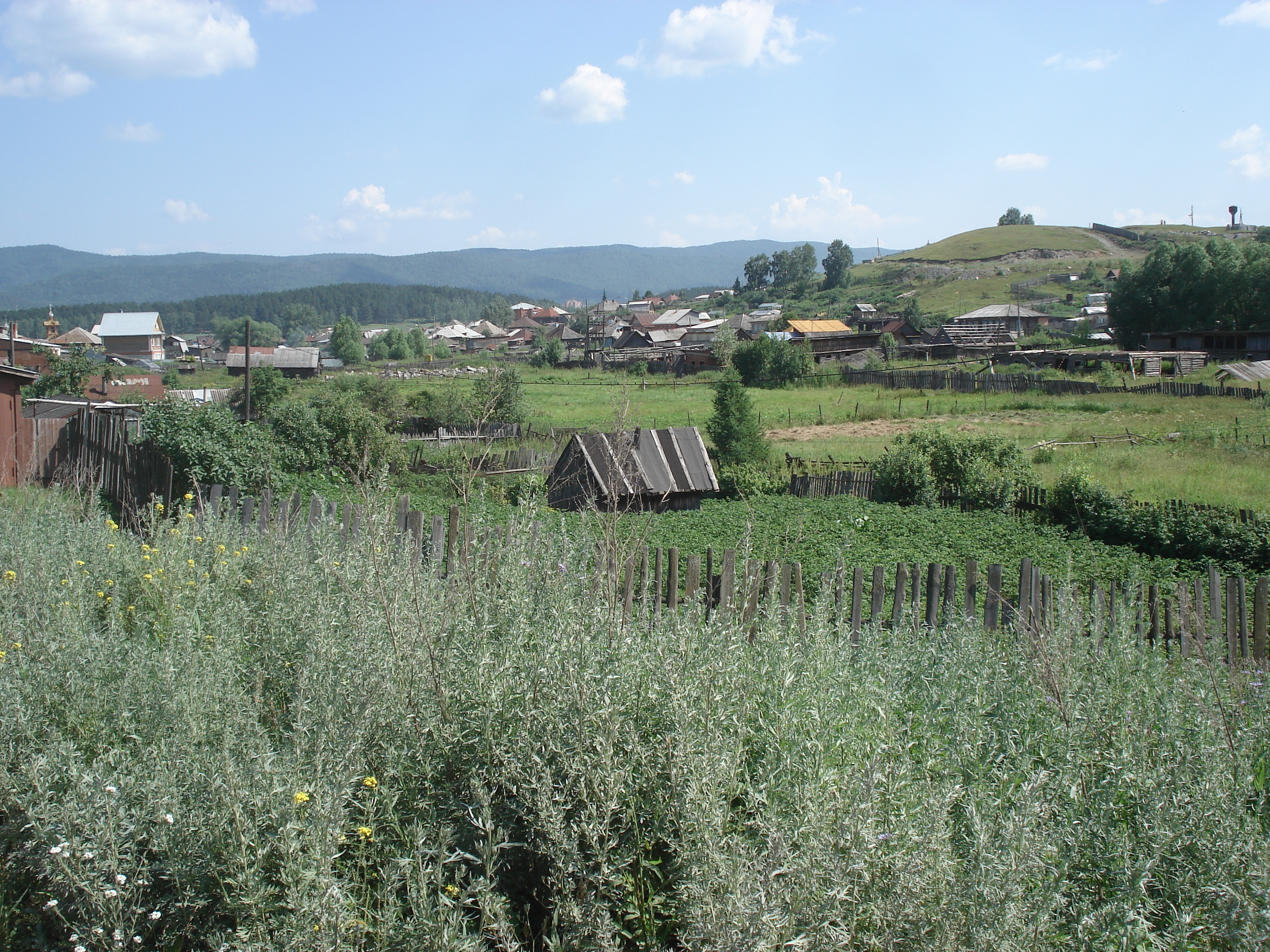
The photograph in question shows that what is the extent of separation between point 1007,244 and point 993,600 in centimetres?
14940

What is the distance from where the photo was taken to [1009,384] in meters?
40.2

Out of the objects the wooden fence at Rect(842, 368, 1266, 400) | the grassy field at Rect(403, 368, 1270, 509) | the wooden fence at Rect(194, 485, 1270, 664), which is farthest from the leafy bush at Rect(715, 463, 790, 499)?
the wooden fence at Rect(842, 368, 1266, 400)

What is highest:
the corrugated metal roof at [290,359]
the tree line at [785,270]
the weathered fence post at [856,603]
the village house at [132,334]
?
the tree line at [785,270]

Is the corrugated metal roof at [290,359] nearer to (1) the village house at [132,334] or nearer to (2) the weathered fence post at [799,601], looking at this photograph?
(1) the village house at [132,334]

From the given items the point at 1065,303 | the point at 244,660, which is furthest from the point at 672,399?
the point at 1065,303

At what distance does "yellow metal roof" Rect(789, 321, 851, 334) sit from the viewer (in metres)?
70.7

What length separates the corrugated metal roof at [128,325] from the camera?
104 meters

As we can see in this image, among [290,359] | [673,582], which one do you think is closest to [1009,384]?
[673,582]

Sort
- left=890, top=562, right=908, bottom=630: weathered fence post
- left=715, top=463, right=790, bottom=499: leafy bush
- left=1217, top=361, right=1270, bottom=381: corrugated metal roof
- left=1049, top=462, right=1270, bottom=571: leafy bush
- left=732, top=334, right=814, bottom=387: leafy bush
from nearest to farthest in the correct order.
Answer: left=890, top=562, right=908, bottom=630: weathered fence post → left=1049, top=462, right=1270, bottom=571: leafy bush → left=715, top=463, right=790, bottom=499: leafy bush → left=1217, top=361, right=1270, bottom=381: corrugated metal roof → left=732, top=334, right=814, bottom=387: leafy bush

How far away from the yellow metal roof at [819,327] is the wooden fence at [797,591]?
64034 mm

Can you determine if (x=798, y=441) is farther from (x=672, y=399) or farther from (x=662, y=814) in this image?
(x=662, y=814)

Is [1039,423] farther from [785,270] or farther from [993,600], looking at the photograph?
[785,270]

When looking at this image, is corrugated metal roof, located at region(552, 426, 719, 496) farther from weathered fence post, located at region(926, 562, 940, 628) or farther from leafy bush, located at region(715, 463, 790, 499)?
weathered fence post, located at region(926, 562, 940, 628)

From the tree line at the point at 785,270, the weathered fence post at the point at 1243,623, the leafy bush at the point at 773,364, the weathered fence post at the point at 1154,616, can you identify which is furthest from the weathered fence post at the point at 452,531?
the tree line at the point at 785,270
